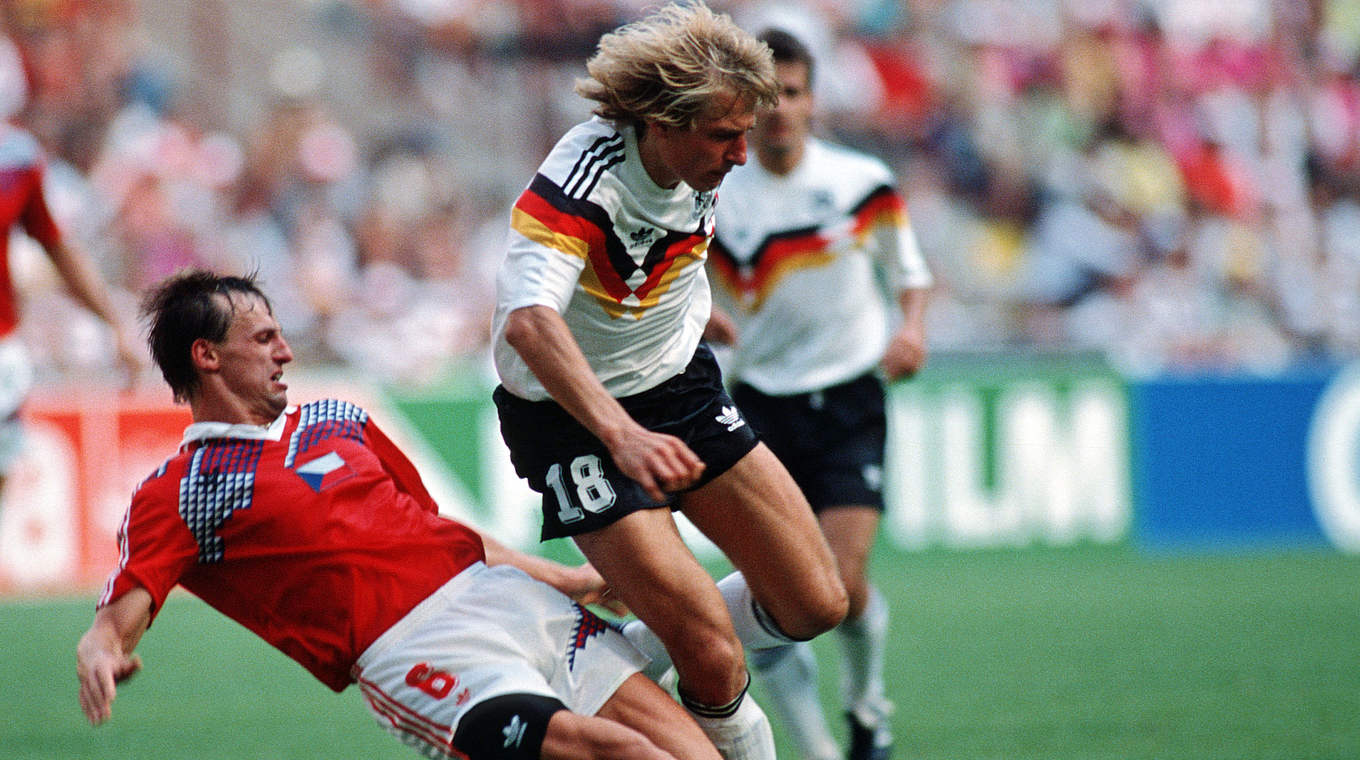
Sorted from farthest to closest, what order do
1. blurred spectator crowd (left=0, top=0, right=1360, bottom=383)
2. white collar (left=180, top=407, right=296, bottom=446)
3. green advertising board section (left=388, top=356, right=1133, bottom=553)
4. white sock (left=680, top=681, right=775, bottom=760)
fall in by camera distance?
blurred spectator crowd (left=0, top=0, right=1360, bottom=383), green advertising board section (left=388, top=356, right=1133, bottom=553), white sock (left=680, top=681, right=775, bottom=760), white collar (left=180, top=407, right=296, bottom=446)

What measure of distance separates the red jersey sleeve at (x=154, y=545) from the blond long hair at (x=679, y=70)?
4.85ft

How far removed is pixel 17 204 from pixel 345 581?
3.96 meters

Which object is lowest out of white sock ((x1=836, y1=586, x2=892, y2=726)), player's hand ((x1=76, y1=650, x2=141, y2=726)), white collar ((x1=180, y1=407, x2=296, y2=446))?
white sock ((x1=836, y1=586, x2=892, y2=726))

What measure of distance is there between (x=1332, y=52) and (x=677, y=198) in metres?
16.2

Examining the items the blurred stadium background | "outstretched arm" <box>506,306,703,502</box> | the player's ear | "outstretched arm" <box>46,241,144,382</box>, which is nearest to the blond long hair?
"outstretched arm" <box>506,306,703,502</box>

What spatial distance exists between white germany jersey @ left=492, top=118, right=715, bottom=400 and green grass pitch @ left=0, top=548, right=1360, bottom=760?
2.33m

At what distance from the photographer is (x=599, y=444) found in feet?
14.7

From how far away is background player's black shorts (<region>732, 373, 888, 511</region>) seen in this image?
6164 mm

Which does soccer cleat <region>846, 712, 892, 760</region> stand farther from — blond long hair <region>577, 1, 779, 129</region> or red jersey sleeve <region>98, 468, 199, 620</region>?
red jersey sleeve <region>98, 468, 199, 620</region>

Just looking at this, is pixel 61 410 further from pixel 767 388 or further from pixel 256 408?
pixel 256 408

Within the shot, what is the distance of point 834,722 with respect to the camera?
7.02m

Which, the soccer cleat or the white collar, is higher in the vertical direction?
the white collar

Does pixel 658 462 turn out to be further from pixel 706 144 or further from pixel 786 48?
pixel 786 48

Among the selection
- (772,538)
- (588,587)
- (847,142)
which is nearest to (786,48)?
(772,538)
